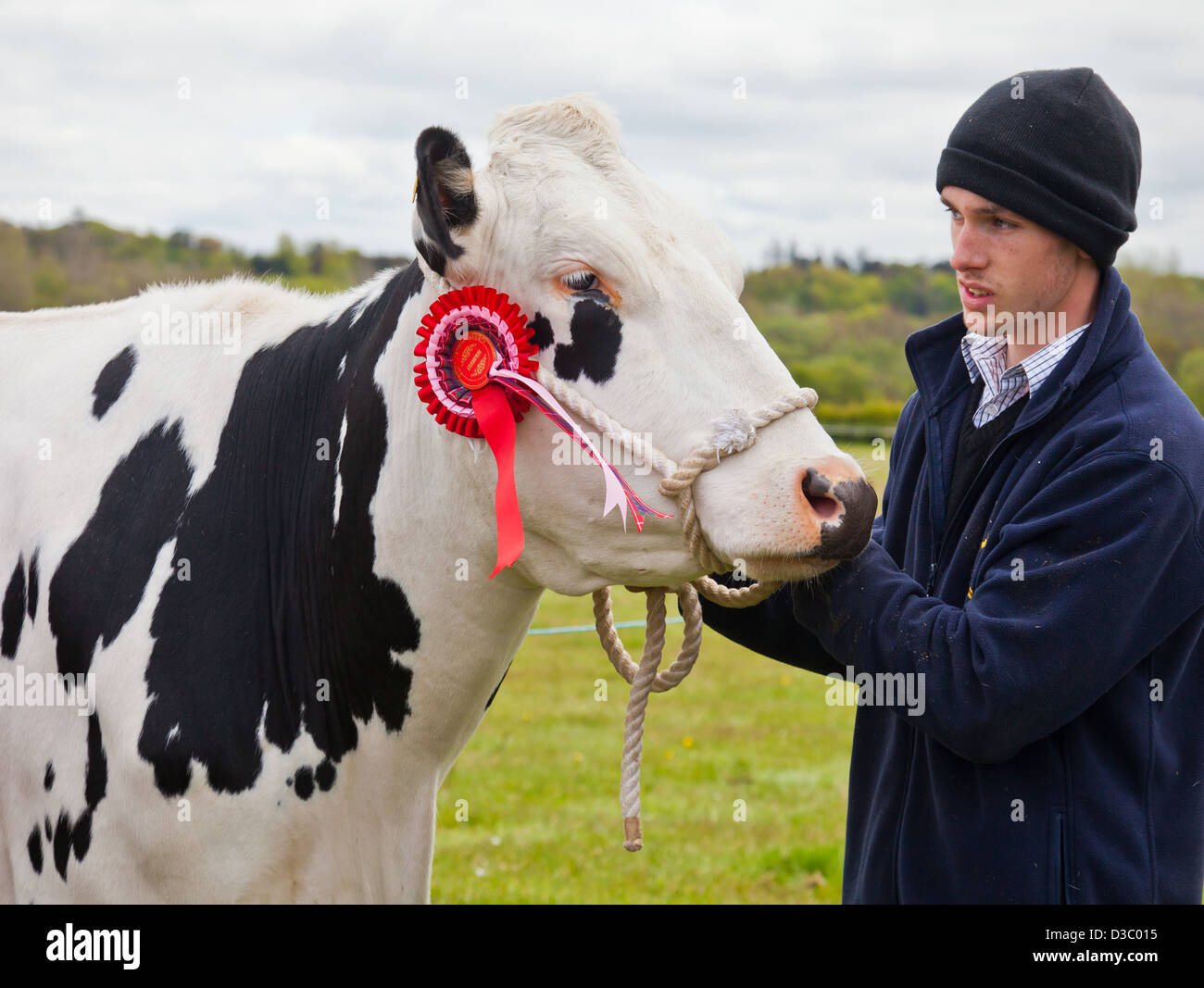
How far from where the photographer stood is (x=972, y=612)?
246 cm

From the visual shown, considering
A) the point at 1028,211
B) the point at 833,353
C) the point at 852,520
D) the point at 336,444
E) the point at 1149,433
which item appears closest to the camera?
the point at 852,520

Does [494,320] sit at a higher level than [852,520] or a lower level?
higher

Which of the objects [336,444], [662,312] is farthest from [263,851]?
[662,312]

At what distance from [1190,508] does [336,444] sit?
74.8 inches

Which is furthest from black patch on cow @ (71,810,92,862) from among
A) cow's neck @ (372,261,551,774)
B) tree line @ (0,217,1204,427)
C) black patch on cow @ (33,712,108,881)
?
tree line @ (0,217,1204,427)

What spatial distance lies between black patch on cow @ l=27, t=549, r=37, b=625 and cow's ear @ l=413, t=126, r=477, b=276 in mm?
1269

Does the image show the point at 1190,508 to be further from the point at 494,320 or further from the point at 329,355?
the point at 329,355

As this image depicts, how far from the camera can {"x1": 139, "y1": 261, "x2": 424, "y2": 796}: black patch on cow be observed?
2.68 meters

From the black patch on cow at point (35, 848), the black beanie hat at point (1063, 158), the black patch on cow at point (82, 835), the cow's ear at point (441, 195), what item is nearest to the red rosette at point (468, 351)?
the cow's ear at point (441, 195)

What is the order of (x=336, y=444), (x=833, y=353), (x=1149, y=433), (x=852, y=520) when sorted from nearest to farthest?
(x=852, y=520) < (x=1149, y=433) < (x=336, y=444) < (x=833, y=353)

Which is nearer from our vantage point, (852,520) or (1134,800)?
(852,520)

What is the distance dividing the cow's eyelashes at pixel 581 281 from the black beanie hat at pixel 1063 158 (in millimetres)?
923

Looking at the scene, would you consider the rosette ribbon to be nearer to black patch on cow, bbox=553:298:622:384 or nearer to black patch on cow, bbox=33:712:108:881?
black patch on cow, bbox=553:298:622:384
